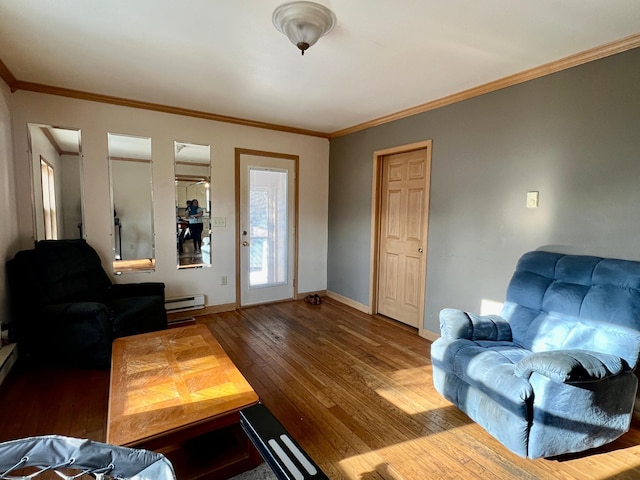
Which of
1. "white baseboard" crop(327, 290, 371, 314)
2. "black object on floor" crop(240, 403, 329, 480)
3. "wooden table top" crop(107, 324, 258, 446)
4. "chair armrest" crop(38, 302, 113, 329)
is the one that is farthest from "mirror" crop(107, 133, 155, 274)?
"black object on floor" crop(240, 403, 329, 480)

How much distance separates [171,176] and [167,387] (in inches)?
106

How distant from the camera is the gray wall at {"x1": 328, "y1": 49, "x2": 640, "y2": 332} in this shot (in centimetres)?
214

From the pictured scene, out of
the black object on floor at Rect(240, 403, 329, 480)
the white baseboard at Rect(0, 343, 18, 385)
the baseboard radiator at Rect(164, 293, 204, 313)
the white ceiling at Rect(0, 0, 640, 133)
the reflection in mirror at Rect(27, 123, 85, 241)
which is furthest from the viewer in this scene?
the baseboard radiator at Rect(164, 293, 204, 313)

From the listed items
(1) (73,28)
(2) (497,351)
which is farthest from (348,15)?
(2) (497,351)

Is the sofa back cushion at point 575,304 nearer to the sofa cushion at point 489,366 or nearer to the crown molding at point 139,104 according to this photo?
the sofa cushion at point 489,366

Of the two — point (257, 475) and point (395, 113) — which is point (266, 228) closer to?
point (395, 113)

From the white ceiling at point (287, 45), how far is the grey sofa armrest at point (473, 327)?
186cm

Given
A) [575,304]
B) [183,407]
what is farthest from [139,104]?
[575,304]

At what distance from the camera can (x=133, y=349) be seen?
7.12 feet

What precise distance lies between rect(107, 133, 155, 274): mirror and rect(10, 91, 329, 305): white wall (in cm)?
6

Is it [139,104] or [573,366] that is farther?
[139,104]

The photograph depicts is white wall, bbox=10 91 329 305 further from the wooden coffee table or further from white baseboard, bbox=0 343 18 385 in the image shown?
the wooden coffee table

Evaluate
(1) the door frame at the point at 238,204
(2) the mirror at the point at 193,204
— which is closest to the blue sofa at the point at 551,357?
(1) the door frame at the point at 238,204

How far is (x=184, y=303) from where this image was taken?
12.9ft
